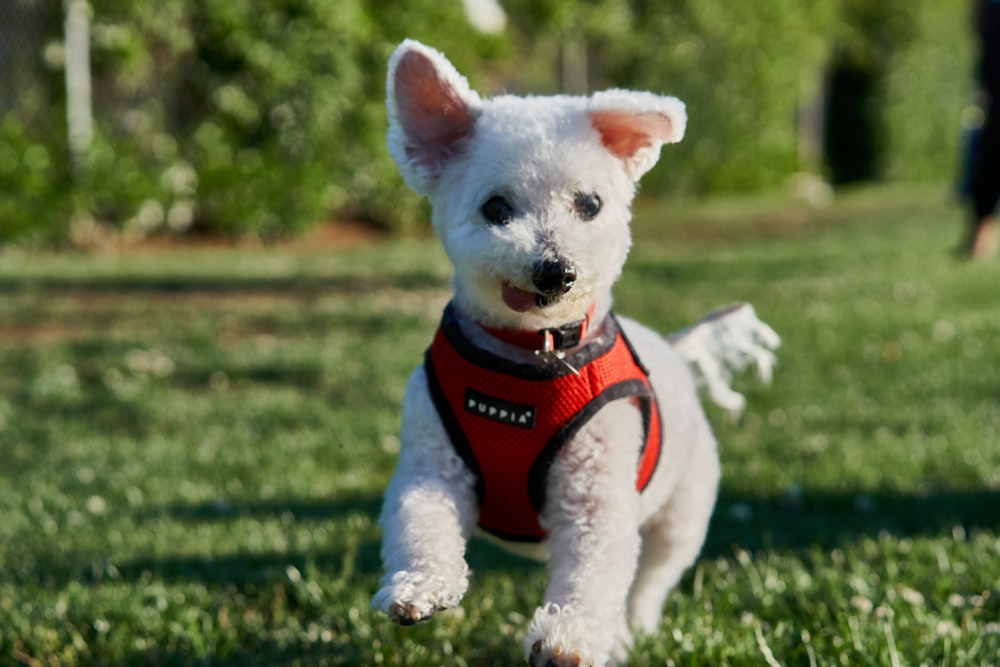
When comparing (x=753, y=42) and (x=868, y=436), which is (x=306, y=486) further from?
(x=753, y=42)

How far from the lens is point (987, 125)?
27.0 feet

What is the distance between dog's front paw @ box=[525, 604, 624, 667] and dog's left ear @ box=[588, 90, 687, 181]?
107 centimetres

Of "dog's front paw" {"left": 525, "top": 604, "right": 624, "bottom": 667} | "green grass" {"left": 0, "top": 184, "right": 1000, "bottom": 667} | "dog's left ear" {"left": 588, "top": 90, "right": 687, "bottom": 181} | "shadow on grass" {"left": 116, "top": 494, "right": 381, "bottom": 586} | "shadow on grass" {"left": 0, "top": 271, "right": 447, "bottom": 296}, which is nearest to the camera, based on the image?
"dog's front paw" {"left": 525, "top": 604, "right": 624, "bottom": 667}

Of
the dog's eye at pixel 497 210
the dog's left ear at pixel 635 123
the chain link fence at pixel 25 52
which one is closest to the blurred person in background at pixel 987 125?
the dog's left ear at pixel 635 123

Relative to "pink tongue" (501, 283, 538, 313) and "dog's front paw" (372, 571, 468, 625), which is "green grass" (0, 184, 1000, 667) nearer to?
"dog's front paw" (372, 571, 468, 625)

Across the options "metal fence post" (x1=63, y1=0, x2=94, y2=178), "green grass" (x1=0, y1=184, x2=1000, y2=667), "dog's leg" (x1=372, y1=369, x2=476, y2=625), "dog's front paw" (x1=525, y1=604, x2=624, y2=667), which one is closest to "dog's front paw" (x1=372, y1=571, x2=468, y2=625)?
A: "dog's leg" (x1=372, y1=369, x2=476, y2=625)

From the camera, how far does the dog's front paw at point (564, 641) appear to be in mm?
2129

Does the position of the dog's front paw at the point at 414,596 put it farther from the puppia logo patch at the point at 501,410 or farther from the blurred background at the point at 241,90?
the blurred background at the point at 241,90

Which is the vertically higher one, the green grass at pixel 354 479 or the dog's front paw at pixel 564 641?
the dog's front paw at pixel 564 641

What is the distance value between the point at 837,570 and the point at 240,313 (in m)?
6.07

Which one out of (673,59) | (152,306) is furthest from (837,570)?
(673,59)

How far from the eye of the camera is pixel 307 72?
511 inches

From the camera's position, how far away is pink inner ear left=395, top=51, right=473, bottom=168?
2.59 meters

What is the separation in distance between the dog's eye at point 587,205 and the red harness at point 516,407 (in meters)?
0.34
